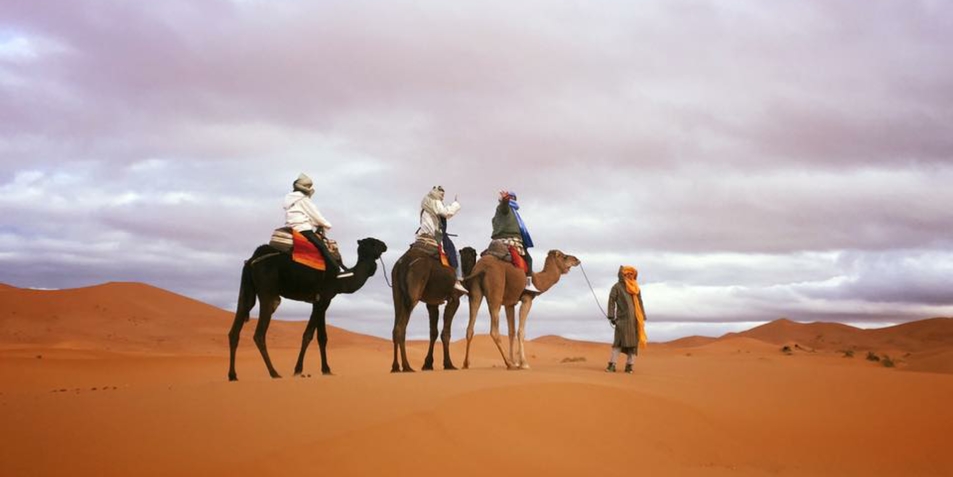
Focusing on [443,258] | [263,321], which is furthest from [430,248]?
[263,321]

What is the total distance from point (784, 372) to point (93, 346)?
1118 inches

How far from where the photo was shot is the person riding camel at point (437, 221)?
16.6 m

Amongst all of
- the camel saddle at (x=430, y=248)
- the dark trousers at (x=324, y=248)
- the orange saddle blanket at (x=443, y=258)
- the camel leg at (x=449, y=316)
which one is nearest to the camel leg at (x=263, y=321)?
the dark trousers at (x=324, y=248)

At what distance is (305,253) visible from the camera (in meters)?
15.2

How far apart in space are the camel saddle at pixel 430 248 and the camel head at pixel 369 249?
2.49 feet

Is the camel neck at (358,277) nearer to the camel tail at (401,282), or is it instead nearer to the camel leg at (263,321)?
the camel tail at (401,282)

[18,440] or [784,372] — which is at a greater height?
[784,372]

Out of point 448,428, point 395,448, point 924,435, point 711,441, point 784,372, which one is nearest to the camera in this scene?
point 395,448

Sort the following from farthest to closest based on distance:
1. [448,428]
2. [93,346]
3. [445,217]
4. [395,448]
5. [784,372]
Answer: [93,346] → [784,372] → [445,217] → [448,428] → [395,448]

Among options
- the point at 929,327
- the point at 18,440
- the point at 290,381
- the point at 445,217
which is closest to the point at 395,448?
the point at 290,381

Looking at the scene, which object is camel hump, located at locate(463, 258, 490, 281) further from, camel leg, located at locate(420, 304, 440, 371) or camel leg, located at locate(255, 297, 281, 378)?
camel leg, located at locate(255, 297, 281, 378)

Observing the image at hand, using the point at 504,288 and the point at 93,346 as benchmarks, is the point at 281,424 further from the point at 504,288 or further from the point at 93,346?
the point at 93,346

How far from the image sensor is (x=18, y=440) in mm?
10383

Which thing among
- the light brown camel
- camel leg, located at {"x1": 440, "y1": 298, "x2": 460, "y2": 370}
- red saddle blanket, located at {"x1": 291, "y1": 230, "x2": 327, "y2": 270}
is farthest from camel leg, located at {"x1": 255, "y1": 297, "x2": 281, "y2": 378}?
the light brown camel
